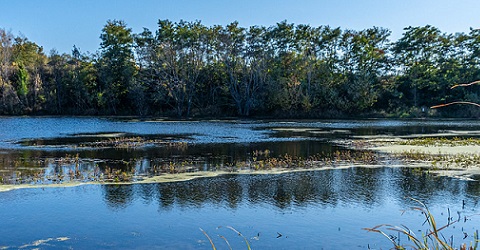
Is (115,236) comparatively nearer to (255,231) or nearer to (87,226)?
(87,226)

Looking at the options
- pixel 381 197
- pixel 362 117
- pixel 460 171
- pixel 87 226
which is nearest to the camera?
pixel 87 226

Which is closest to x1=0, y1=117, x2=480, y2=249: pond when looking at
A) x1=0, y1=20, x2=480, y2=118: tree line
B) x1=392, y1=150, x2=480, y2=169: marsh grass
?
x1=392, y1=150, x2=480, y2=169: marsh grass

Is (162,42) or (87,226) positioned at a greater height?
(162,42)

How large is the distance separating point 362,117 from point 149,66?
28199 millimetres

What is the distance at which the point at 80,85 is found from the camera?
63.4m

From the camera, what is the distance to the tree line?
5609 centimetres

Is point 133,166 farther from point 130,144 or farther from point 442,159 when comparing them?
point 442,159

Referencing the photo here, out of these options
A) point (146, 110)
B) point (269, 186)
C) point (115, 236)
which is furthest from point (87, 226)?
point (146, 110)

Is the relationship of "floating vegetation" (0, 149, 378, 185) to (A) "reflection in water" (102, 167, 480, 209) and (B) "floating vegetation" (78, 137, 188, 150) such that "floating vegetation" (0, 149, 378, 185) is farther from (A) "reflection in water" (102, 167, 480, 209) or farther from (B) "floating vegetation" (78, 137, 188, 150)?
(B) "floating vegetation" (78, 137, 188, 150)

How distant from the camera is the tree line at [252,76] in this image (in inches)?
2208

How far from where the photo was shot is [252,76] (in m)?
59.4

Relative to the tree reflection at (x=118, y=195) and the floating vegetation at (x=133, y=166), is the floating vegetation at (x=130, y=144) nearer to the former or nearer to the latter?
the floating vegetation at (x=133, y=166)

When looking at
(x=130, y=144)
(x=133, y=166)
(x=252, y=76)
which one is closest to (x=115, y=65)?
(x=252, y=76)

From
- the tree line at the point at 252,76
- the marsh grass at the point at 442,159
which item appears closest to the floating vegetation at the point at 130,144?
the marsh grass at the point at 442,159
